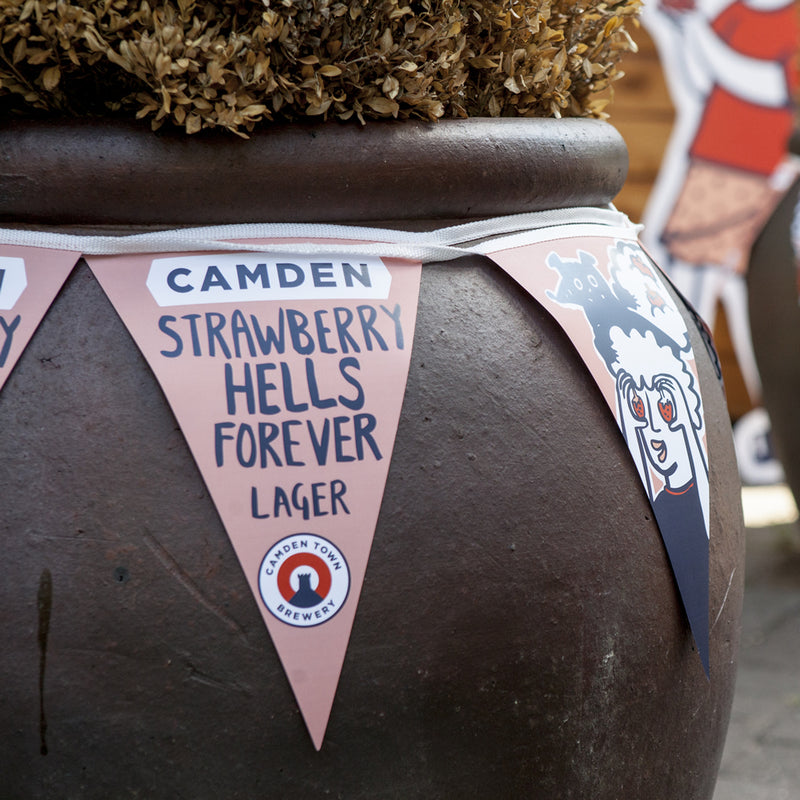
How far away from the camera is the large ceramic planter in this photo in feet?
4.17

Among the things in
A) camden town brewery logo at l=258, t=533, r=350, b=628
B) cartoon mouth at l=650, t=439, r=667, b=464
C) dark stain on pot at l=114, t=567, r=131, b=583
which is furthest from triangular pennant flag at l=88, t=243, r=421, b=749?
cartoon mouth at l=650, t=439, r=667, b=464

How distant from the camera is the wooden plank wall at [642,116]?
15.9 feet

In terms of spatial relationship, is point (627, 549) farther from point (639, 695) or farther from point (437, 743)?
point (437, 743)

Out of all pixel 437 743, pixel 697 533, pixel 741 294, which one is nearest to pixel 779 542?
pixel 741 294

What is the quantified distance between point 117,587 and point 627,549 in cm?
61

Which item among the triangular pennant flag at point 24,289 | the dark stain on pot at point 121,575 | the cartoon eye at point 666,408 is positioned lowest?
the dark stain on pot at point 121,575

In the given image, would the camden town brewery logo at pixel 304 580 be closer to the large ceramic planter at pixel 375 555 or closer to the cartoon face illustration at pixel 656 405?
the large ceramic planter at pixel 375 555

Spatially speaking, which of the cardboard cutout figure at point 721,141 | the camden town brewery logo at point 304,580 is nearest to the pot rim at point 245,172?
the camden town brewery logo at point 304,580

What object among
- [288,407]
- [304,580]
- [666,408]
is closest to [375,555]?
[304,580]

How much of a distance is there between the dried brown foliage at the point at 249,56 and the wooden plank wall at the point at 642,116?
11.4 ft

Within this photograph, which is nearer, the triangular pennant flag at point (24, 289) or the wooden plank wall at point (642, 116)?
the triangular pennant flag at point (24, 289)

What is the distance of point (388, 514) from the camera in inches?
51.6

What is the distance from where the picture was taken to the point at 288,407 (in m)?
1.31

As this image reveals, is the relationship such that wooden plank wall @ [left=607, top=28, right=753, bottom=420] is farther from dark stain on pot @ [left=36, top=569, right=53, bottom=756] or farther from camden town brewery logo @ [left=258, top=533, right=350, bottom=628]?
dark stain on pot @ [left=36, top=569, right=53, bottom=756]
